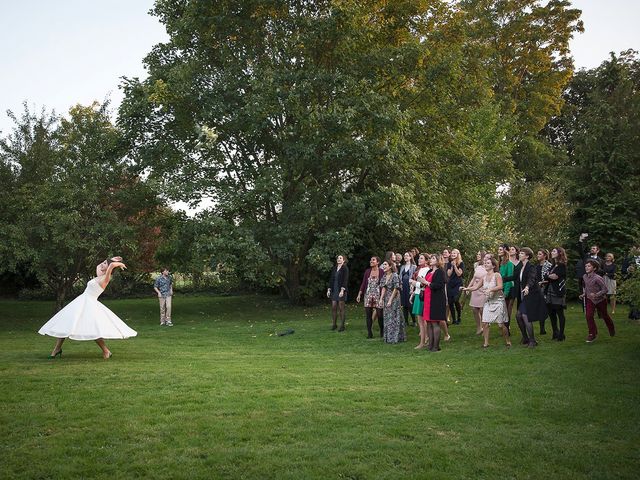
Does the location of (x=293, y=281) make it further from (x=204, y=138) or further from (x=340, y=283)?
(x=340, y=283)

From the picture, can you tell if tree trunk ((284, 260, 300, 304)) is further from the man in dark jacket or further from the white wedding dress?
the white wedding dress

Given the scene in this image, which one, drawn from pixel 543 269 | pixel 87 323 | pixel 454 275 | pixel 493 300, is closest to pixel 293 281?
pixel 454 275

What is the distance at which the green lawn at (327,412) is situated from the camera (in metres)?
5.93

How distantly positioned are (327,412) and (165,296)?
14.4 metres

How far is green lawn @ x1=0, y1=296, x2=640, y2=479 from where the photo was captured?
233 inches

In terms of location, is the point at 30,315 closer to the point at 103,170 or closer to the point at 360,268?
the point at 103,170

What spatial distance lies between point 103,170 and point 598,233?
799 inches

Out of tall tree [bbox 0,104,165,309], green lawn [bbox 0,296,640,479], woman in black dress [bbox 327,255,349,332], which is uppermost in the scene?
tall tree [bbox 0,104,165,309]

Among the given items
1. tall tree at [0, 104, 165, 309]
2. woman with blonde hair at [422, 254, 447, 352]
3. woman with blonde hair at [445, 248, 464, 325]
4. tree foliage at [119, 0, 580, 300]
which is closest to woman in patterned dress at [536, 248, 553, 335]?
woman with blonde hair at [445, 248, 464, 325]

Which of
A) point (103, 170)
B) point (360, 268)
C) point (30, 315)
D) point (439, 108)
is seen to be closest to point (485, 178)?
point (439, 108)

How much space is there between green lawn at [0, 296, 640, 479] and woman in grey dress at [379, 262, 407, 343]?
0.91 metres

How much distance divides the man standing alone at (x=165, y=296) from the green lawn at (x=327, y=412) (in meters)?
6.92

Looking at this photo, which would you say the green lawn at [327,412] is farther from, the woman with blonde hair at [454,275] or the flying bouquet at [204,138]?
the flying bouquet at [204,138]

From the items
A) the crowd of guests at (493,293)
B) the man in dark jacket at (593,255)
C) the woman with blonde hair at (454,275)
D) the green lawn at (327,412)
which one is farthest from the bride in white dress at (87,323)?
the man in dark jacket at (593,255)
